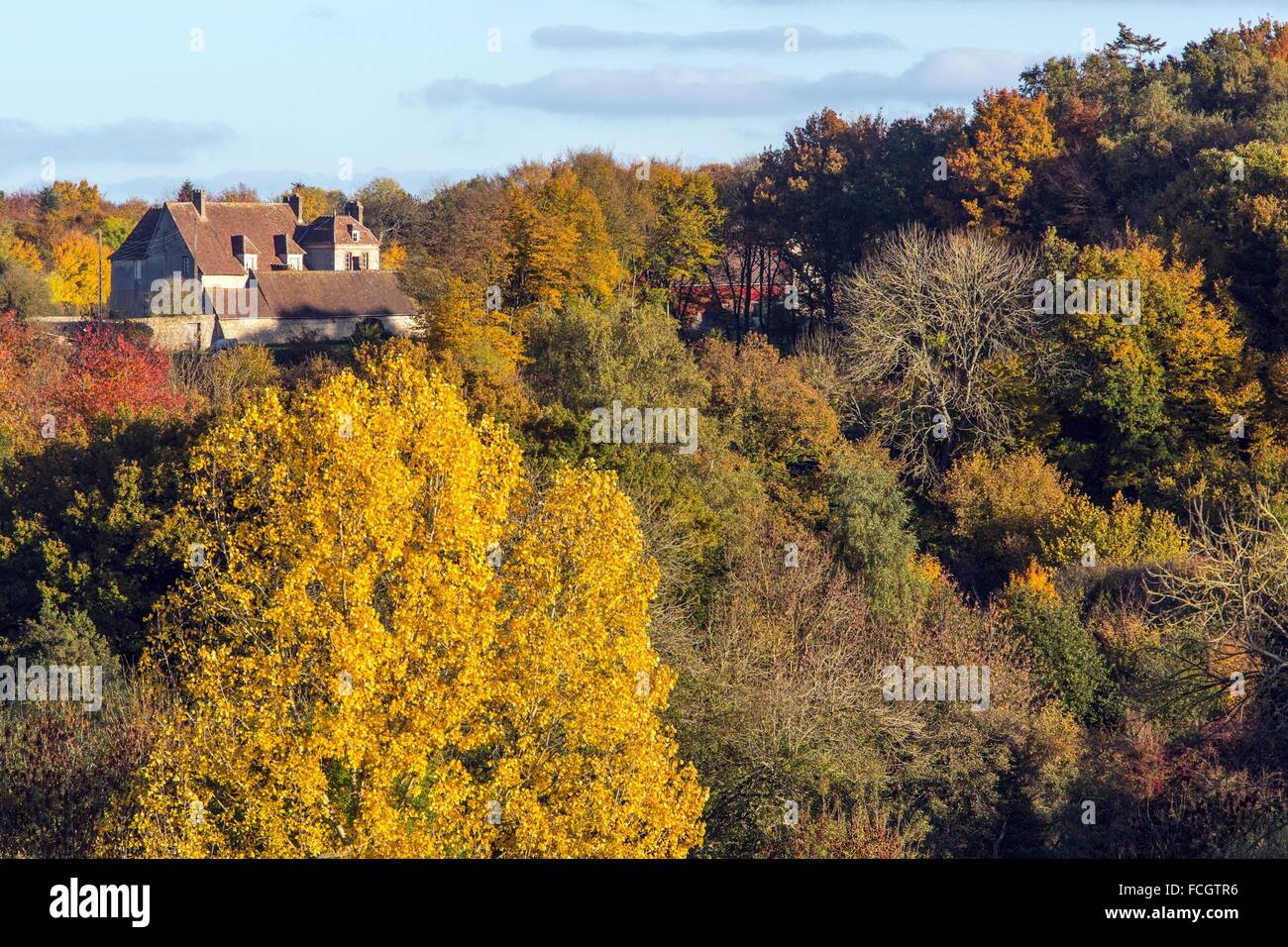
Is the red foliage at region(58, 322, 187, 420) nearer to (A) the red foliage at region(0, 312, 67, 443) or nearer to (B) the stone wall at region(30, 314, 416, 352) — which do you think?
(A) the red foliage at region(0, 312, 67, 443)

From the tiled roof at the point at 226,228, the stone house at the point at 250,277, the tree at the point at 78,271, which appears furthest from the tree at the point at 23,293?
the tree at the point at 78,271

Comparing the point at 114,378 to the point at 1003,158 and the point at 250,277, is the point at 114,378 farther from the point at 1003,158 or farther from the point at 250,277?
the point at 1003,158

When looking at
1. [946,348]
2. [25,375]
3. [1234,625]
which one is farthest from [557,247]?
[1234,625]

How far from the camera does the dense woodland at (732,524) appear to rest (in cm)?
1912

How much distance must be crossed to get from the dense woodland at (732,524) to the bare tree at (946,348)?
0.54 feet

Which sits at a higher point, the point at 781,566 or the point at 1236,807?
the point at 781,566

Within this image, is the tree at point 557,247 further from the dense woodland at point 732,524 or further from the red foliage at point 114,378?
the red foliage at point 114,378

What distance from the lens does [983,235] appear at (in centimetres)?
4734

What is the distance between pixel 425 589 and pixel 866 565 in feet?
51.2

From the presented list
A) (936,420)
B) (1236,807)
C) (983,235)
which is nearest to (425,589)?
(1236,807)

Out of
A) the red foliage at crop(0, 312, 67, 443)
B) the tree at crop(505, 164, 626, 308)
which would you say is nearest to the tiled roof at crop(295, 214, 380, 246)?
the tree at crop(505, 164, 626, 308)

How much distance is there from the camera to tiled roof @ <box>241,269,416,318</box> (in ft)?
193
